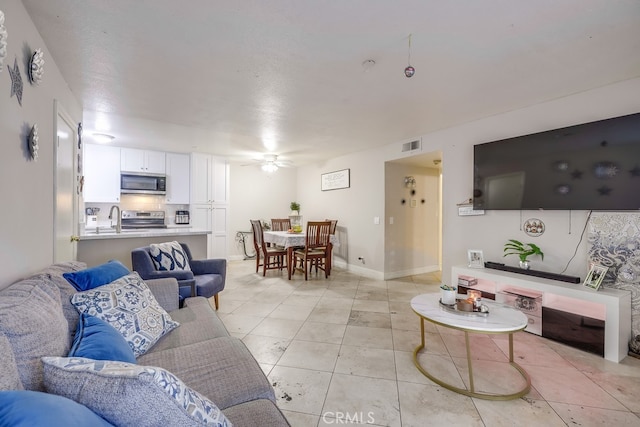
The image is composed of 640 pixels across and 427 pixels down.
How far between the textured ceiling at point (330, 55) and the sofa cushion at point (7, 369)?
1.72 metres

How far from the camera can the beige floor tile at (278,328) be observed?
2.70 metres

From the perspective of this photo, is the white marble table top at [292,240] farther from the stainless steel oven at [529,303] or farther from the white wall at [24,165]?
the white wall at [24,165]

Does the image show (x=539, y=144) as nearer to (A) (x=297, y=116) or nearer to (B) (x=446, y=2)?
(B) (x=446, y=2)

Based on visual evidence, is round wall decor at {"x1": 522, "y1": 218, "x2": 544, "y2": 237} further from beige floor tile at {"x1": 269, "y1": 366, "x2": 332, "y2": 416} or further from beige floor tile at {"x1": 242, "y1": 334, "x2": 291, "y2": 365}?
beige floor tile at {"x1": 242, "y1": 334, "x2": 291, "y2": 365}

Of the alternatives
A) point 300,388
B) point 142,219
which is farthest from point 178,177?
point 300,388

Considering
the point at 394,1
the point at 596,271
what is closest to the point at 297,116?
the point at 394,1

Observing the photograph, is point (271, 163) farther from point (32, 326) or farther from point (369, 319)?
point (32, 326)

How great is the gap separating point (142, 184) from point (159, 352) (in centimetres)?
463

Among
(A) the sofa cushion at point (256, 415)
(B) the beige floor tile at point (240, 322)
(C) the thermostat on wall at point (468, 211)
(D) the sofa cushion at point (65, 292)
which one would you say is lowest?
(B) the beige floor tile at point (240, 322)

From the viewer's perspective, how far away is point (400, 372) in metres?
2.08

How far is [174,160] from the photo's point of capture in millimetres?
5570

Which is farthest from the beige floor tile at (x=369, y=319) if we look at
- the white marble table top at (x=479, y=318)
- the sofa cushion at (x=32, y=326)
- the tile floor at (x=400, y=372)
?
the sofa cushion at (x=32, y=326)

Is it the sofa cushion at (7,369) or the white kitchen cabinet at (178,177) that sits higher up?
the white kitchen cabinet at (178,177)

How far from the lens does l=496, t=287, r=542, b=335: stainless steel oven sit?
273 centimetres
